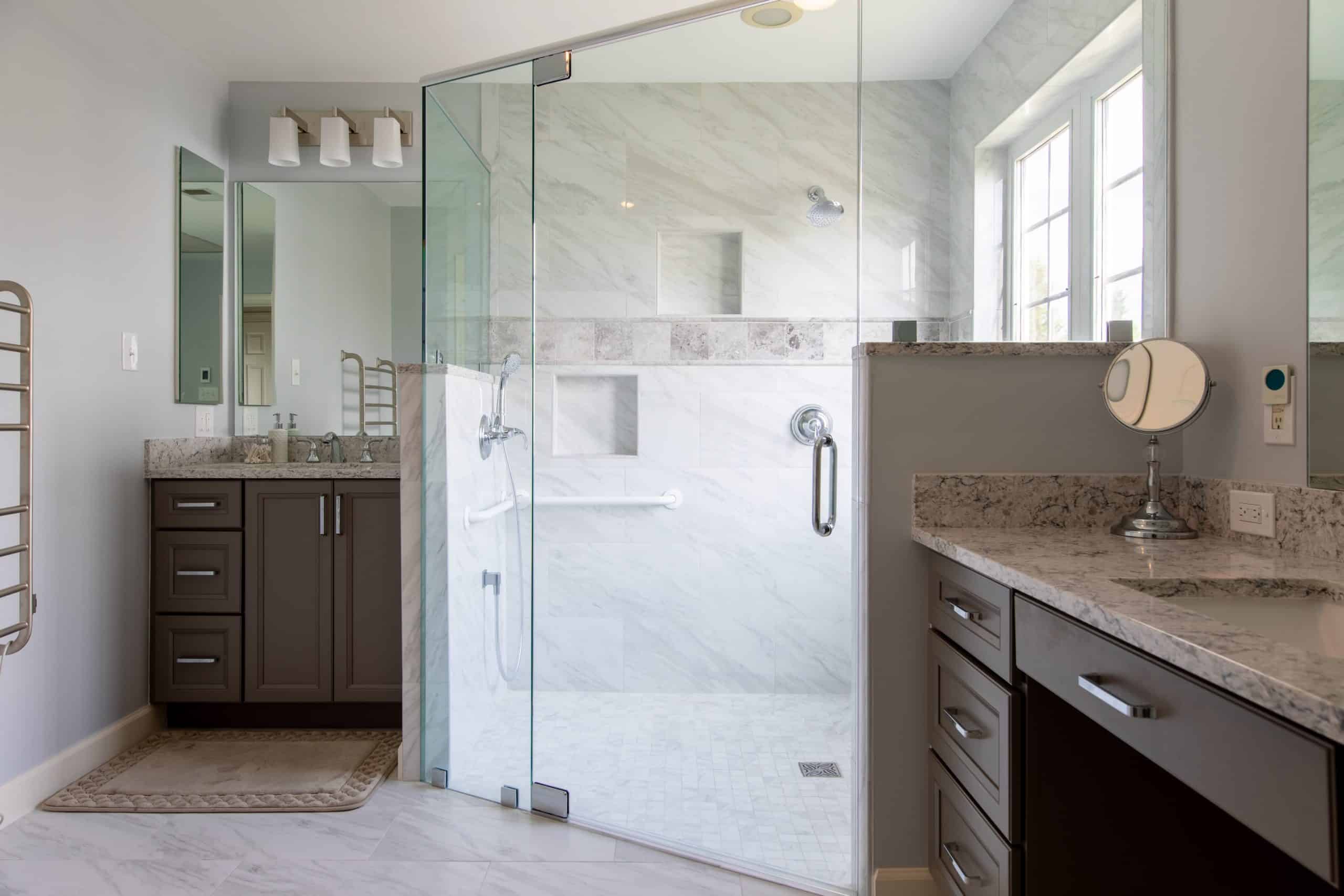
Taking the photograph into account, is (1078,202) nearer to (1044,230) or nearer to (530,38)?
(1044,230)

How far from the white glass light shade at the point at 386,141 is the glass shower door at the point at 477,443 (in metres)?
0.86

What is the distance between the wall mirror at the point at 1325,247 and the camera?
1366 millimetres

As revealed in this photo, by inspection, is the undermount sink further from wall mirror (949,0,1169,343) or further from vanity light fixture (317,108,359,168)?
vanity light fixture (317,108,359,168)

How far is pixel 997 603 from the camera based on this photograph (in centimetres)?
140

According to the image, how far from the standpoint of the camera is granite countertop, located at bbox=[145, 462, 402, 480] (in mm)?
2777

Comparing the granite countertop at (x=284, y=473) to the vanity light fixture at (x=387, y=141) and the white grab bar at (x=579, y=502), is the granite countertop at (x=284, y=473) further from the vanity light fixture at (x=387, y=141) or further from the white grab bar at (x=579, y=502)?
the vanity light fixture at (x=387, y=141)

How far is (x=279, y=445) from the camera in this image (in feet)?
10.5

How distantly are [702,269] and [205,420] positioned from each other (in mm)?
2126

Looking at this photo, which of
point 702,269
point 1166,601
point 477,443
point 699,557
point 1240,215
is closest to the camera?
point 1166,601

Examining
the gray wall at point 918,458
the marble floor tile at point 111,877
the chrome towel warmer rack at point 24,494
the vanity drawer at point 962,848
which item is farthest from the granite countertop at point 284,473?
the vanity drawer at point 962,848

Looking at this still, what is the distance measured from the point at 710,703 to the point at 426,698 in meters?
0.86

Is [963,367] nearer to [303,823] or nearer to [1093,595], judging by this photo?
[1093,595]

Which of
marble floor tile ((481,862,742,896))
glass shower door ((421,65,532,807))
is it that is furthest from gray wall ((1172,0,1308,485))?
glass shower door ((421,65,532,807))

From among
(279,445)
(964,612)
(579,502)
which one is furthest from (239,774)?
(964,612)
